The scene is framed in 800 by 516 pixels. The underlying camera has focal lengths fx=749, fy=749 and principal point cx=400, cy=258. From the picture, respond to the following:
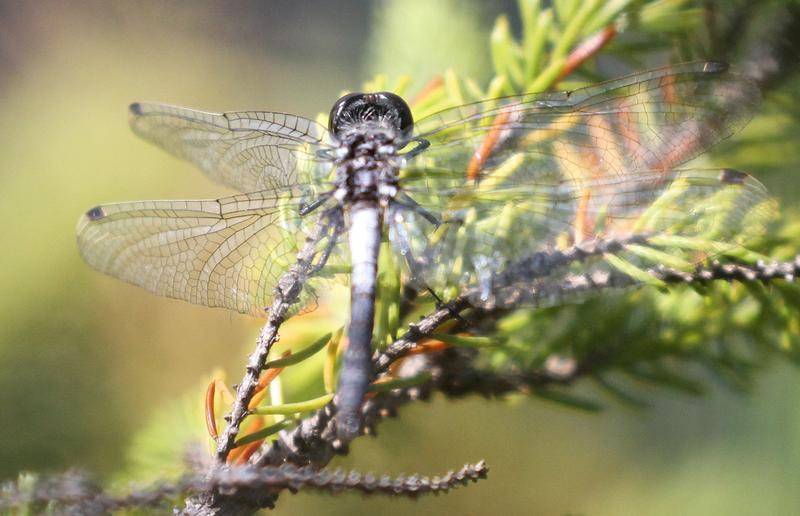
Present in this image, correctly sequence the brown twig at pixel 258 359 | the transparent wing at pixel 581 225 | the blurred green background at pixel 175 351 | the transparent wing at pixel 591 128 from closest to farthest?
the brown twig at pixel 258 359
the transparent wing at pixel 581 225
the transparent wing at pixel 591 128
the blurred green background at pixel 175 351

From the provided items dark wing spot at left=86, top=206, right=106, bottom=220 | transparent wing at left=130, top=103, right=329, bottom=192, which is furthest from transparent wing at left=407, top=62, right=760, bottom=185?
dark wing spot at left=86, top=206, right=106, bottom=220

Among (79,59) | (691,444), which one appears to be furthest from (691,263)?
(79,59)

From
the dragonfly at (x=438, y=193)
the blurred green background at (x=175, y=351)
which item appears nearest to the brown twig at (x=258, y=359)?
the dragonfly at (x=438, y=193)

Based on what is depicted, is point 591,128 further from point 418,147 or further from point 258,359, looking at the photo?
point 258,359

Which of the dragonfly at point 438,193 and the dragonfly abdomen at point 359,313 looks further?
the dragonfly at point 438,193

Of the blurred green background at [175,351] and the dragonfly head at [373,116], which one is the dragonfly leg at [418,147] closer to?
the dragonfly head at [373,116]

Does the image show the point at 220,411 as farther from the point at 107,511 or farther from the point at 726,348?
the point at 726,348
